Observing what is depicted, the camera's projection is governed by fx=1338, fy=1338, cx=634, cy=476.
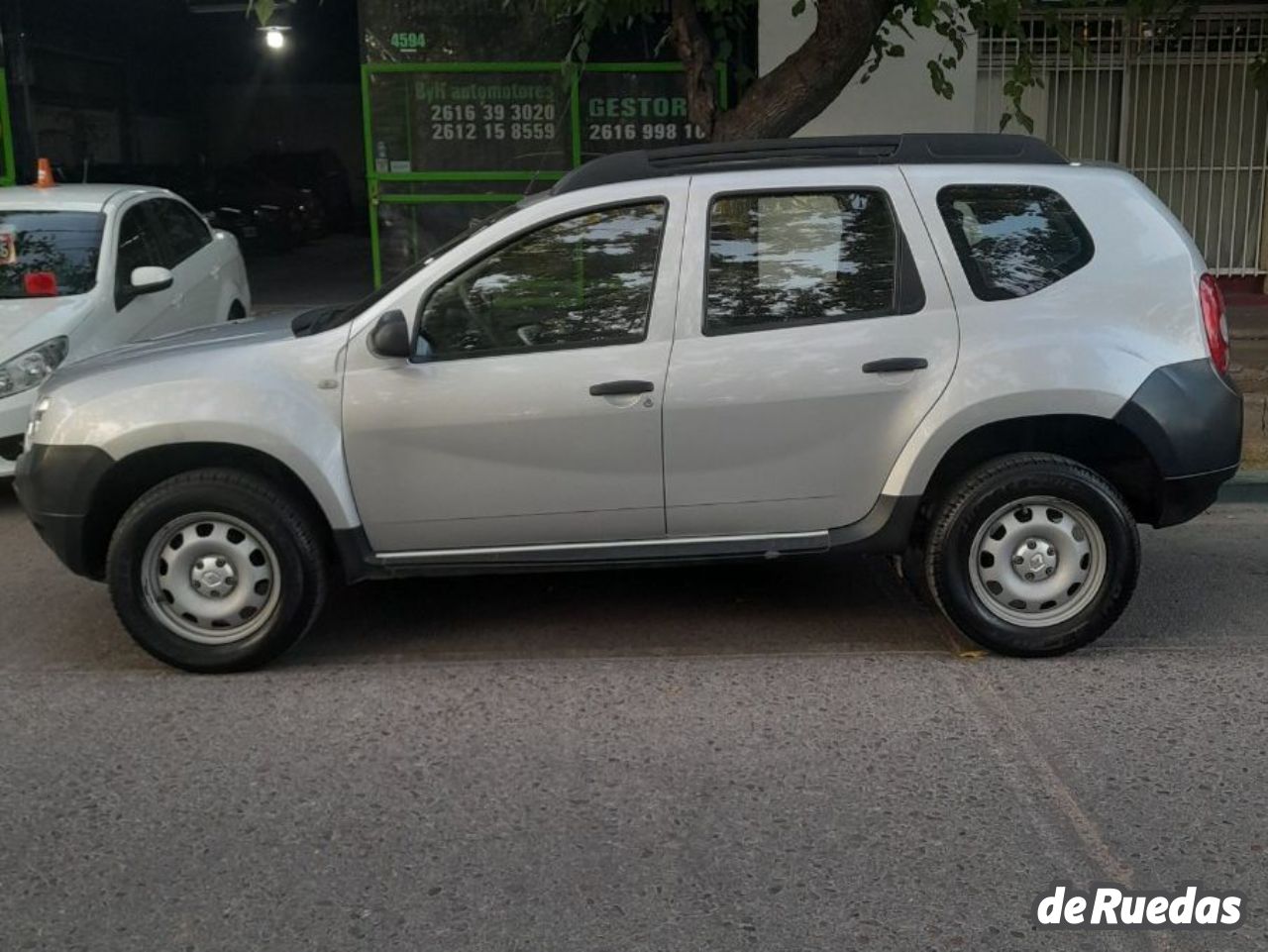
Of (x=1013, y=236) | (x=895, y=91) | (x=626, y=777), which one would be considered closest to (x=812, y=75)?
(x=895, y=91)

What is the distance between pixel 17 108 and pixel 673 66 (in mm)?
6242

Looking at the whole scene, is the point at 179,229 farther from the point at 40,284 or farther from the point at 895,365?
the point at 895,365

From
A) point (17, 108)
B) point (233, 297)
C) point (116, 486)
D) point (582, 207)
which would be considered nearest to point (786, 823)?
point (582, 207)

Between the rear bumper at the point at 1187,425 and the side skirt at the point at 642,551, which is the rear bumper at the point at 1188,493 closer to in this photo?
the rear bumper at the point at 1187,425

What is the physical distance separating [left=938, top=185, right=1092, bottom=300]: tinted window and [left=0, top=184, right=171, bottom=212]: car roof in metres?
5.67

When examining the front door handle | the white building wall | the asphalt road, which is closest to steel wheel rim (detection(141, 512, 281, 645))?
the asphalt road

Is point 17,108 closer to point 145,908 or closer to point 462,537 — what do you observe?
point 462,537

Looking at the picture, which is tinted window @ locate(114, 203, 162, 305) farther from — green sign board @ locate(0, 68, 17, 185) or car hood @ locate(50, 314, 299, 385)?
green sign board @ locate(0, 68, 17, 185)

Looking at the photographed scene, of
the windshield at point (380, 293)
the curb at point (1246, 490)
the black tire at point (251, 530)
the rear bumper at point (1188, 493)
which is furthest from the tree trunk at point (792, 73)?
the black tire at point (251, 530)

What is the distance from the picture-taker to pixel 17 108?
12.7 metres

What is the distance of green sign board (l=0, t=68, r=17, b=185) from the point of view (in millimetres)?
12320

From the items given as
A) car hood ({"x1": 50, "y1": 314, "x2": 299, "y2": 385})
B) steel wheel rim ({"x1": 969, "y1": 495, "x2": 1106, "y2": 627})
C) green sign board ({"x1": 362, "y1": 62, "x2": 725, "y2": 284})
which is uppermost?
green sign board ({"x1": 362, "y1": 62, "x2": 725, "y2": 284})

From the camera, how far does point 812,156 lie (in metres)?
5.16

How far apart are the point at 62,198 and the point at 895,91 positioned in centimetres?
686
